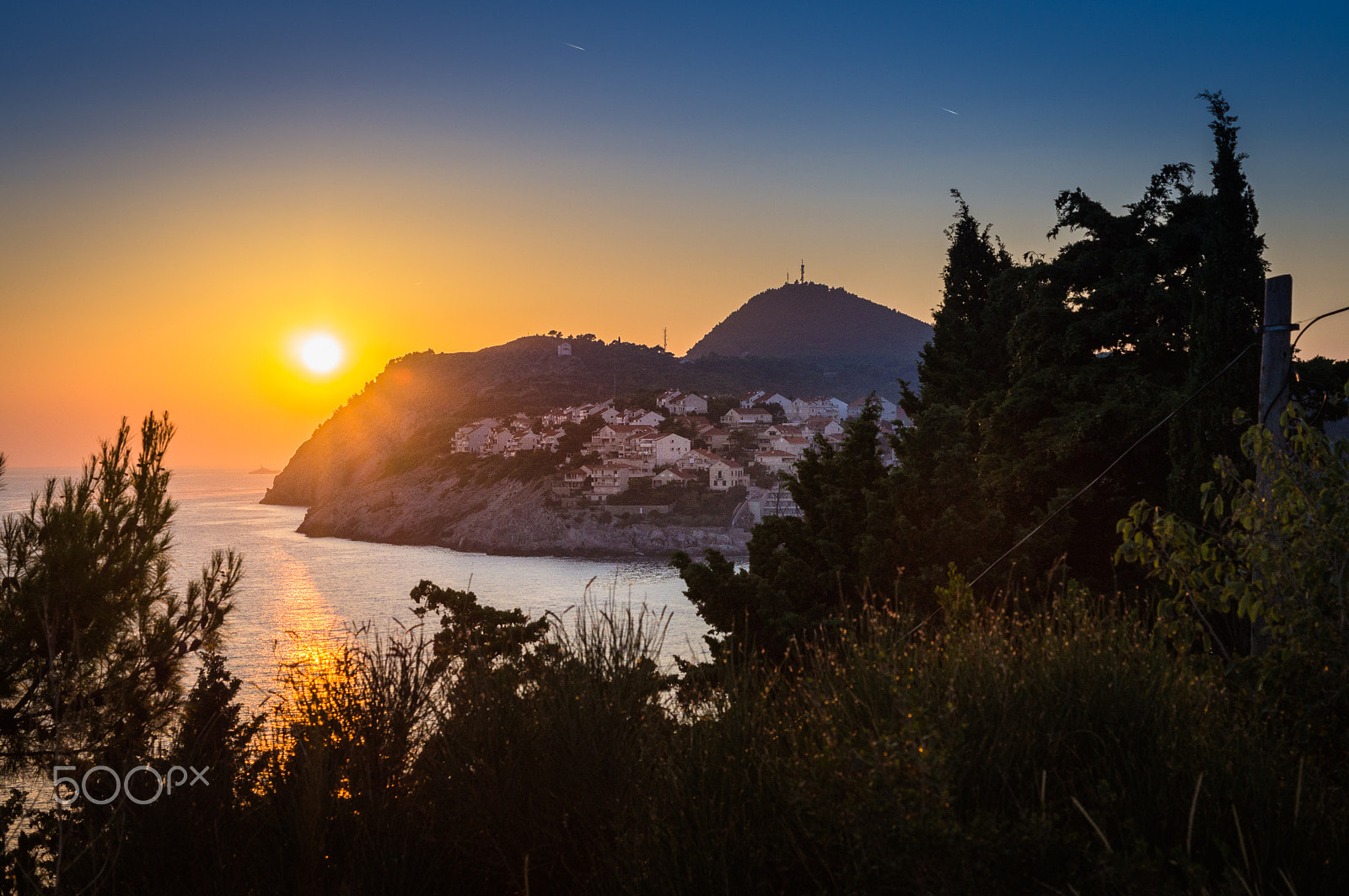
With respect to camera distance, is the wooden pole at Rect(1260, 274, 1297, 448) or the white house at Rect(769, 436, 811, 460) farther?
the white house at Rect(769, 436, 811, 460)

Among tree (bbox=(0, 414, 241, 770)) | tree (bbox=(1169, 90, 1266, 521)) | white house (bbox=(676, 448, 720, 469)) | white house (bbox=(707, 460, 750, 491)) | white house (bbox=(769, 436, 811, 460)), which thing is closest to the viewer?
tree (bbox=(0, 414, 241, 770))

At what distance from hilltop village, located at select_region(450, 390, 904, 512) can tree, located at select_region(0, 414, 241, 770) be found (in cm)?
5035

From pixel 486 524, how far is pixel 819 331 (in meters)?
89.4

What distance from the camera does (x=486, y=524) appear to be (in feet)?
213

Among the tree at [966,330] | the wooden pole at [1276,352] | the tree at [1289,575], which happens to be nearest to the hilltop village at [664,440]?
the tree at [966,330]

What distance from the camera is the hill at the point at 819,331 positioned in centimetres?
12850

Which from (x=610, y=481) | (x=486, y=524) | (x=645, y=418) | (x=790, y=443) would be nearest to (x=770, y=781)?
(x=610, y=481)

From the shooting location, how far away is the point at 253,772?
11.8ft

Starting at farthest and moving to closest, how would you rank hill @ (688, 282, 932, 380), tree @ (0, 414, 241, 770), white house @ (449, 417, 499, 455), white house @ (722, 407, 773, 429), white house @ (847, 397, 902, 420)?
1. hill @ (688, 282, 932, 380)
2. white house @ (847, 397, 902, 420)
3. white house @ (449, 417, 499, 455)
4. white house @ (722, 407, 773, 429)
5. tree @ (0, 414, 241, 770)

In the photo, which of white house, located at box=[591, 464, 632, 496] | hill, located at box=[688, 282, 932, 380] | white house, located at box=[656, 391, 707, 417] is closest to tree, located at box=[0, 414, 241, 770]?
white house, located at box=[591, 464, 632, 496]

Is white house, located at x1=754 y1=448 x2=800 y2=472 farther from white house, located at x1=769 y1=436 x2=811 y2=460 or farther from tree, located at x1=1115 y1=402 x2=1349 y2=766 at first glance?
tree, located at x1=1115 y1=402 x2=1349 y2=766

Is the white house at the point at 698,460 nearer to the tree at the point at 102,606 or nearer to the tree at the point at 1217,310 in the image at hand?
the tree at the point at 1217,310

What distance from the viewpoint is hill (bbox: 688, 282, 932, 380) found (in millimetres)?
128500

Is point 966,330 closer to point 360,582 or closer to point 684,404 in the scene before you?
point 360,582
